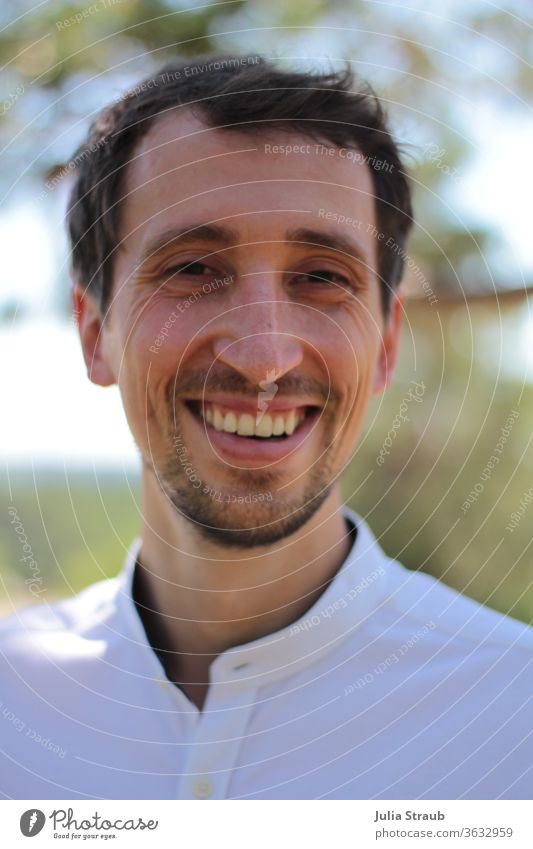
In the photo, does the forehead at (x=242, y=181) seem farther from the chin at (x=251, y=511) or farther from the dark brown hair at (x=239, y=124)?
the chin at (x=251, y=511)

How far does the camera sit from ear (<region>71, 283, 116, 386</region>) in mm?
1263

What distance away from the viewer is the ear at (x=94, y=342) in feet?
4.14

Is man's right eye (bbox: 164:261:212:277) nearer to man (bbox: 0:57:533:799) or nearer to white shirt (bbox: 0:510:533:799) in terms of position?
man (bbox: 0:57:533:799)

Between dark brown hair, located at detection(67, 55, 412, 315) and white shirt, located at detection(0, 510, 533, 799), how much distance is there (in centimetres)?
48

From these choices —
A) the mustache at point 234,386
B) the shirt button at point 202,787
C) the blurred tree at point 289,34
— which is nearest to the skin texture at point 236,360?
the mustache at point 234,386

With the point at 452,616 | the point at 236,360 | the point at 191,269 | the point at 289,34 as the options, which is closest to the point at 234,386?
the point at 236,360

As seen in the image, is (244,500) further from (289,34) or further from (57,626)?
(289,34)

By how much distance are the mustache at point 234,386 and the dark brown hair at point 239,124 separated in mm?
205

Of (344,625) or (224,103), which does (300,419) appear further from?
(224,103)

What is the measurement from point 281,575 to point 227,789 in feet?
0.87

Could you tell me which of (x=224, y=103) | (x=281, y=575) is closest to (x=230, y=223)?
(x=224, y=103)

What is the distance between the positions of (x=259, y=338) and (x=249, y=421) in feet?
0.44

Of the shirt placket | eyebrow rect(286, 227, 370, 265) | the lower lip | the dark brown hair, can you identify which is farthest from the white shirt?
the dark brown hair
